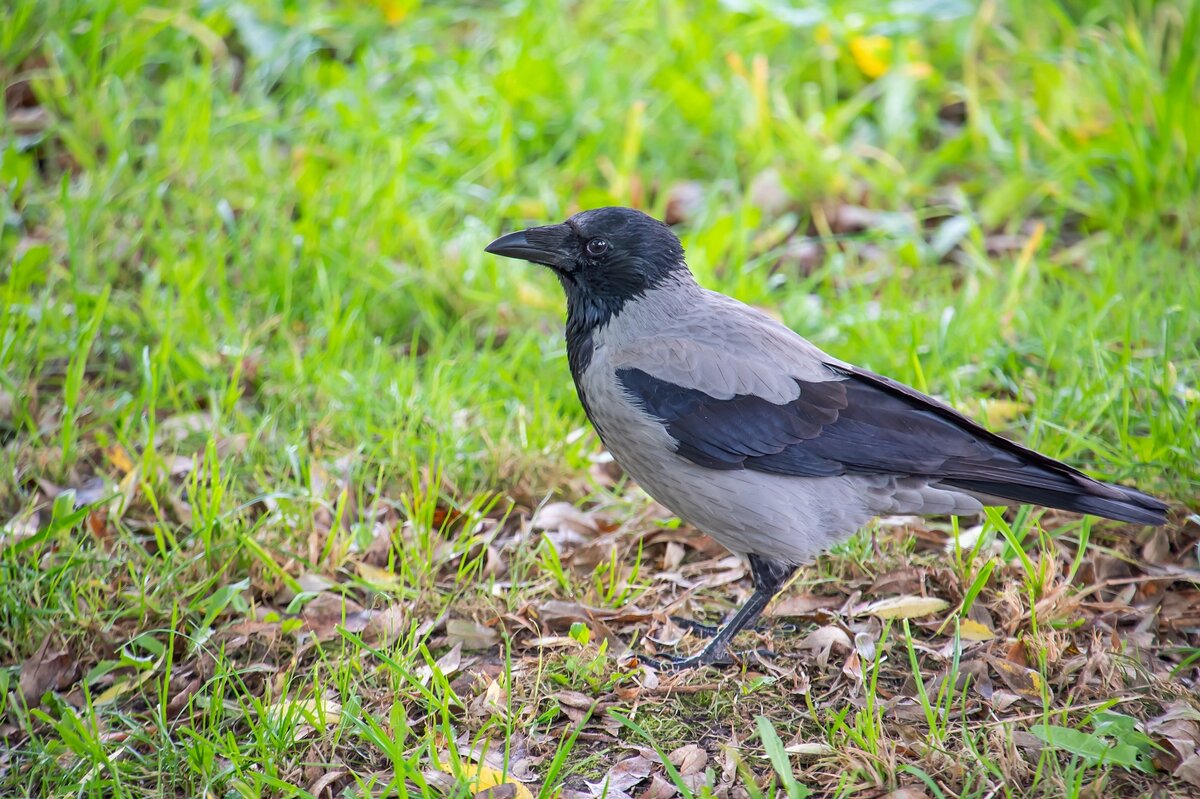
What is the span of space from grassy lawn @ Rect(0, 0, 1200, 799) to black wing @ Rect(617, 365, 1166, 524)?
213 millimetres

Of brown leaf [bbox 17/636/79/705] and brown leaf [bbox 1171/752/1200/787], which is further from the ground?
brown leaf [bbox 1171/752/1200/787]

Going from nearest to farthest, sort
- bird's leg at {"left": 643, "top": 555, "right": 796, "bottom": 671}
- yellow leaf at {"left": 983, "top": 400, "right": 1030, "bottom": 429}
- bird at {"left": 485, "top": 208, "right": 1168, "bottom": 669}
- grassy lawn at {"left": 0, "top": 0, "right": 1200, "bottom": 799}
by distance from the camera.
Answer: grassy lawn at {"left": 0, "top": 0, "right": 1200, "bottom": 799}
bird at {"left": 485, "top": 208, "right": 1168, "bottom": 669}
bird's leg at {"left": 643, "top": 555, "right": 796, "bottom": 671}
yellow leaf at {"left": 983, "top": 400, "right": 1030, "bottom": 429}

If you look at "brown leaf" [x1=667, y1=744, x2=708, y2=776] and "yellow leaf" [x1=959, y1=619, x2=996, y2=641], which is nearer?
"brown leaf" [x1=667, y1=744, x2=708, y2=776]

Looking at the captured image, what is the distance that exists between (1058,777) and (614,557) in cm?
162

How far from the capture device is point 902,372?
491 cm

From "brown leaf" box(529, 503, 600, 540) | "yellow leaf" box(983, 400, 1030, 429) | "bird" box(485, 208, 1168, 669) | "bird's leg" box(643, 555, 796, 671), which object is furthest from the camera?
"yellow leaf" box(983, 400, 1030, 429)

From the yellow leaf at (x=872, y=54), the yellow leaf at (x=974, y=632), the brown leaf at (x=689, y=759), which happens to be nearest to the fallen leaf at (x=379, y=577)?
the brown leaf at (x=689, y=759)

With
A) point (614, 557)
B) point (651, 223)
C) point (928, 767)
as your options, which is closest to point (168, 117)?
point (651, 223)

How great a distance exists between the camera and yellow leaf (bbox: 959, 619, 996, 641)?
3750mm

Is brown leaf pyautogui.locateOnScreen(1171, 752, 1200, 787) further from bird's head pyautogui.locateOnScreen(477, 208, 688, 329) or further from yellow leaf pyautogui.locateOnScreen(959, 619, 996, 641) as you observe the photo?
bird's head pyautogui.locateOnScreen(477, 208, 688, 329)

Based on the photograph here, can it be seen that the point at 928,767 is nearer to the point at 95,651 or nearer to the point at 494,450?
the point at 494,450

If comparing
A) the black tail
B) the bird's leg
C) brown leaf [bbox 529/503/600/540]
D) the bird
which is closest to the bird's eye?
the bird

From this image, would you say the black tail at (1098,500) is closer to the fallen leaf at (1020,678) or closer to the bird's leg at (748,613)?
the fallen leaf at (1020,678)

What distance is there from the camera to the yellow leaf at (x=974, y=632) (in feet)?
12.3
